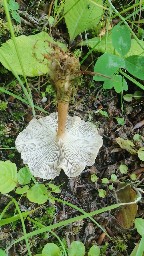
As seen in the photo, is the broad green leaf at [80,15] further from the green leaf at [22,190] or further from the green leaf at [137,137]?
the green leaf at [22,190]

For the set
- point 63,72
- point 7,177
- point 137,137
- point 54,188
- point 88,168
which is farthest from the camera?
point 137,137

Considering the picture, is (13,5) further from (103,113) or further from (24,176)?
(24,176)

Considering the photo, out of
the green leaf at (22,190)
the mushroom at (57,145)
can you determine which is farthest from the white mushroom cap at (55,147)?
the green leaf at (22,190)

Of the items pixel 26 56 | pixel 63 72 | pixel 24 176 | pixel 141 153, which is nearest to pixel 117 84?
pixel 141 153

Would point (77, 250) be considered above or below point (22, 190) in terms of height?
below

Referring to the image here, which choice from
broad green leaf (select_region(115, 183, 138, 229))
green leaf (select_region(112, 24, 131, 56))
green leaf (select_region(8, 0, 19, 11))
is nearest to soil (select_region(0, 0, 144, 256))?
broad green leaf (select_region(115, 183, 138, 229))

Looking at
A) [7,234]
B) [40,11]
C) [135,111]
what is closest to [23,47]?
[40,11]
